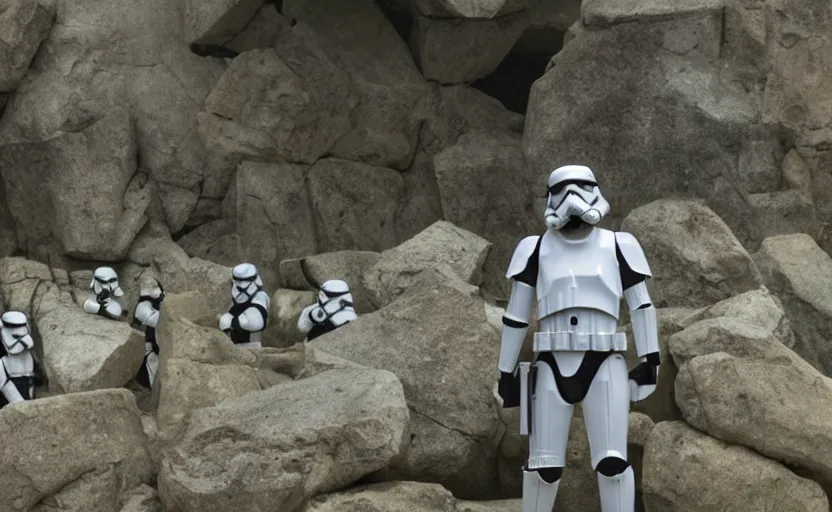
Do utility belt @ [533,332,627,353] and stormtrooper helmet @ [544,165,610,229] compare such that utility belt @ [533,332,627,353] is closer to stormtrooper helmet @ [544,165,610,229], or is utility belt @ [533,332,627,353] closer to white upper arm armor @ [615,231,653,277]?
white upper arm armor @ [615,231,653,277]

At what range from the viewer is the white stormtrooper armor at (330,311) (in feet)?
38.6

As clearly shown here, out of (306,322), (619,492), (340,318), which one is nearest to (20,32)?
(306,322)

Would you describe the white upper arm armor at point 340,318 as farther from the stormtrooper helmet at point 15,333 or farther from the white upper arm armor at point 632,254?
the white upper arm armor at point 632,254

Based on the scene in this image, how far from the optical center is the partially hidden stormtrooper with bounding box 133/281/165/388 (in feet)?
41.4

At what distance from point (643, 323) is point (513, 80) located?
8477 millimetres

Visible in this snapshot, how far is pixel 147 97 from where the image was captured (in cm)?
1423

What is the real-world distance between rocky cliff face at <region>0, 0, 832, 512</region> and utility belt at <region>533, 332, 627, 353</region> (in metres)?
0.83

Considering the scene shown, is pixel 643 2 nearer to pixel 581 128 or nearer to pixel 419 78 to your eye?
pixel 581 128

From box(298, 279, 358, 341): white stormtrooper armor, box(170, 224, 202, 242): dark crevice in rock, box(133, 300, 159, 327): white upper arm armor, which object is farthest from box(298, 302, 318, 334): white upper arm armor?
box(170, 224, 202, 242): dark crevice in rock

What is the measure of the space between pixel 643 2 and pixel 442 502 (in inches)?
219

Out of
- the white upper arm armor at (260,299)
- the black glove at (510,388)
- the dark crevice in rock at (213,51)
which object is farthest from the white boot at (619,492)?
the dark crevice in rock at (213,51)

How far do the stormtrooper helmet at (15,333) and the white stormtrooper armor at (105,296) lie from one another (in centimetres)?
91

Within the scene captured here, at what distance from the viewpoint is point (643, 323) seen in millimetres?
8062

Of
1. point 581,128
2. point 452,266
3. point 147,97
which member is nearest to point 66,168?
point 147,97
